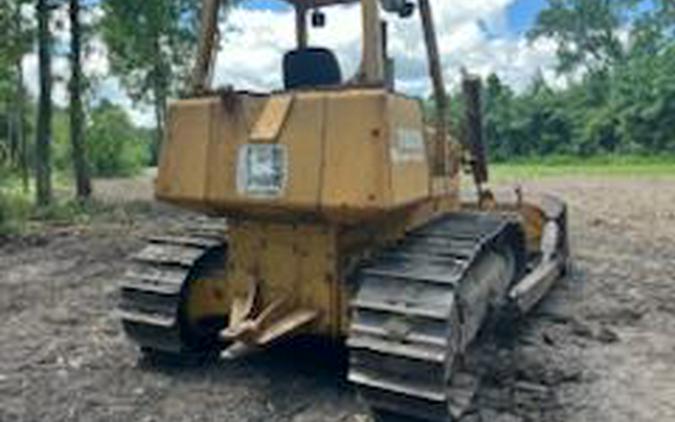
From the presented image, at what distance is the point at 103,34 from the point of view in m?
21.9

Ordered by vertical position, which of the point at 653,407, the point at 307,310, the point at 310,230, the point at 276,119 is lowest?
the point at 653,407

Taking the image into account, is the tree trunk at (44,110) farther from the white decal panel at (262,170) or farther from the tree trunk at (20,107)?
the white decal panel at (262,170)

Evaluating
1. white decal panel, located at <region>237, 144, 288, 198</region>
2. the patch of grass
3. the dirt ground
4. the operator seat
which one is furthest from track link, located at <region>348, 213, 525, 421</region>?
the patch of grass

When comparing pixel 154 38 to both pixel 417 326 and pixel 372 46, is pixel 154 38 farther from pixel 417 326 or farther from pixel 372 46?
pixel 417 326

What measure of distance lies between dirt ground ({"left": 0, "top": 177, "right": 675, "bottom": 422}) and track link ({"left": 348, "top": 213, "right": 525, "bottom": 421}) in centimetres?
51

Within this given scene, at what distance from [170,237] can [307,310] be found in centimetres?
151

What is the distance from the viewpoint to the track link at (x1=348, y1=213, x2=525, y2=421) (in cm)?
566

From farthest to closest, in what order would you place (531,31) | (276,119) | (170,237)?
(531,31) → (170,237) → (276,119)

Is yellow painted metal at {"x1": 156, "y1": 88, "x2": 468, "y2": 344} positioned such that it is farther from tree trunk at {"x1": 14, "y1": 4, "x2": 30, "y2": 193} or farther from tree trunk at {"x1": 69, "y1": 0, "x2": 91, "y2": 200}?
tree trunk at {"x1": 69, "y1": 0, "x2": 91, "y2": 200}

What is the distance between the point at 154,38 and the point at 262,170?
15.7 m

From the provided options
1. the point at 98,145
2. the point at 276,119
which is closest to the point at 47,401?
the point at 276,119

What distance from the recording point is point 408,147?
6285mm

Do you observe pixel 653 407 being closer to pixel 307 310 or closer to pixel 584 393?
pixel 584 393

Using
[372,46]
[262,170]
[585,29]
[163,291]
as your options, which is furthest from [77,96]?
[585,29]
